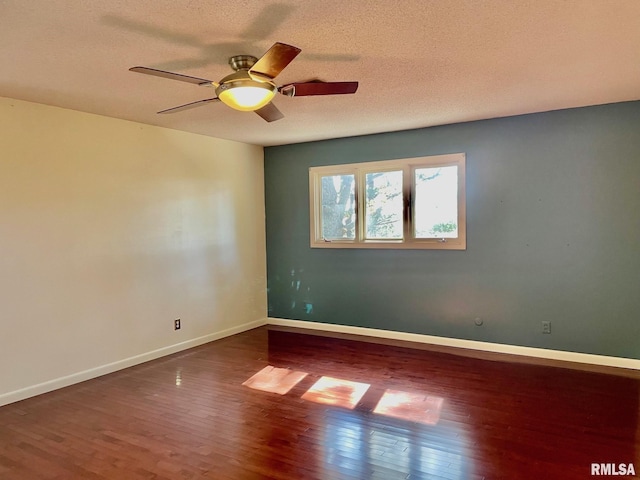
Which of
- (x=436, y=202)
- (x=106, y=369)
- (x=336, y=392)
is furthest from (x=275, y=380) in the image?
(x=436, y=202)

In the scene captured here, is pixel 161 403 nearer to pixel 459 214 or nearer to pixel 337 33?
pixel 337 33

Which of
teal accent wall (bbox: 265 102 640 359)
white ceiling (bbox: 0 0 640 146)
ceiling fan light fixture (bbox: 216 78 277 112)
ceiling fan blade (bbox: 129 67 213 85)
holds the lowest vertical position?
teal accent wall (bbox: 265 102 640 359)

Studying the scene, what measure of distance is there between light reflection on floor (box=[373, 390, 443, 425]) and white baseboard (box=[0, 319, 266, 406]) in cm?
239

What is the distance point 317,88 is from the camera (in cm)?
250

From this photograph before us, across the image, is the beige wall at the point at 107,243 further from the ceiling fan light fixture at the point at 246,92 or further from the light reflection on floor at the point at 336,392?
the ceiling fan light fixture at the point at 246,92

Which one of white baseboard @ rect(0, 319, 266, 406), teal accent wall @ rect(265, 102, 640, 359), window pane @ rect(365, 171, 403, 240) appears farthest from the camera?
window pane @ rect(365, 171, 403, 240)

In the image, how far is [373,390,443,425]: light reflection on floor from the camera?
2.89 metres

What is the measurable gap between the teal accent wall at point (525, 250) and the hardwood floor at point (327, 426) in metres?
0.56

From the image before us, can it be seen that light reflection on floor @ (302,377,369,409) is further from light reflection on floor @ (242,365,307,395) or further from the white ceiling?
the white ceiling

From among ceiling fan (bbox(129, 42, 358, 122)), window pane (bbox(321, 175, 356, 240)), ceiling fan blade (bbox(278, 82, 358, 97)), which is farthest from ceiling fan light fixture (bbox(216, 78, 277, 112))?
window pane (bbox(321, 175, 356, 240))

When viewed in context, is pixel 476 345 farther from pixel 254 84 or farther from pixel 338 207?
pixel 254 84

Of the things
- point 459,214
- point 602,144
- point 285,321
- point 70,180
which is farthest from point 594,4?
point 285,321

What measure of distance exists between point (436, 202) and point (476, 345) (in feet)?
5.10

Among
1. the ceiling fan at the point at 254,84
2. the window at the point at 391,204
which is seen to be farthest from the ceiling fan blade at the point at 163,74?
the window at the point at 391,204
